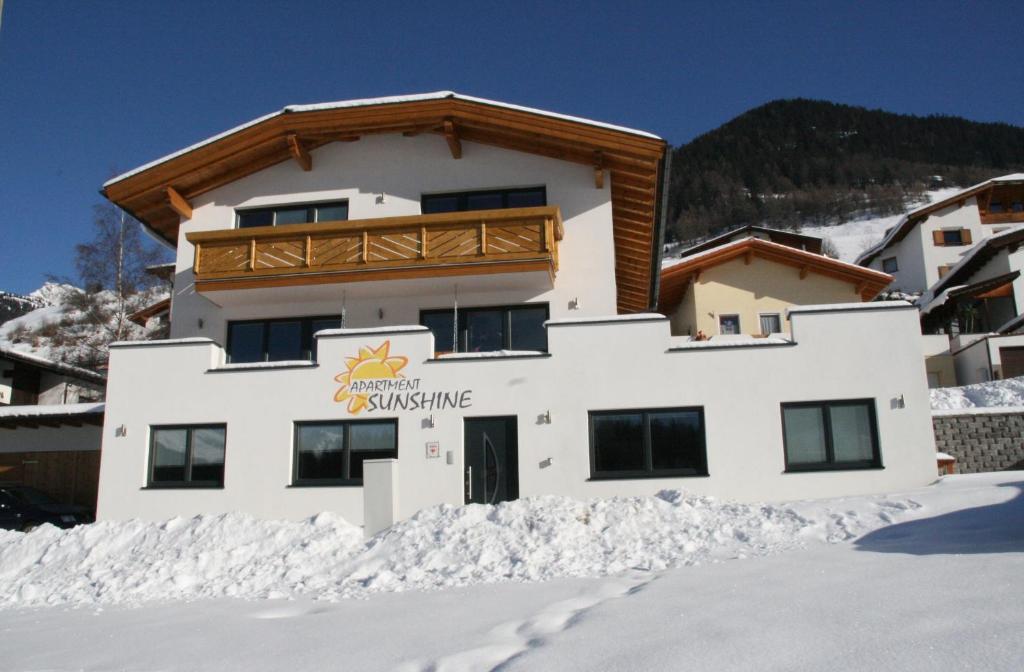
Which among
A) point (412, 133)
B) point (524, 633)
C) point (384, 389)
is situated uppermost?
point (412, 133)

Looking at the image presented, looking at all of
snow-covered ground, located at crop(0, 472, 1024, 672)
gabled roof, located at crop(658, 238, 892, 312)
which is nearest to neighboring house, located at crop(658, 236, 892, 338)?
gabled roof, located at crop(658, 238, 892, 312)

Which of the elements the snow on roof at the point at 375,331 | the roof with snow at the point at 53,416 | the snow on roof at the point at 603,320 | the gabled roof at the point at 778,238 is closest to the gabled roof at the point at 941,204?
the gabled roof at the point at 778,238

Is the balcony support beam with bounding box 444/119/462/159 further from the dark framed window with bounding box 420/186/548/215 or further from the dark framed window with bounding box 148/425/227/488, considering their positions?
the dark framed window with bounding box 148/425/227/488

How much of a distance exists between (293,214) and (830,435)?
42.7ft

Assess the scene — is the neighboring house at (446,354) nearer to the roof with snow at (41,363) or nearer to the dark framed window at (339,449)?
the dark framed window at (339,449)

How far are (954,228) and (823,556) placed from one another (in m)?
49.2

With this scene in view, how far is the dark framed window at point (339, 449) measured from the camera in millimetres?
14023

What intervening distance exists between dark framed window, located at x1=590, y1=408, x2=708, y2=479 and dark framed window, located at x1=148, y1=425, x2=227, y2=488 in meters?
7.18

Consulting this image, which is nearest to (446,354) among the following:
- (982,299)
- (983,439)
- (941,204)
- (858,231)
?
(983,439)

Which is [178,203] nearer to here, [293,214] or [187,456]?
[293,214]

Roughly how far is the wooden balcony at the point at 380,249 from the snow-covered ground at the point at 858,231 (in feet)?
270

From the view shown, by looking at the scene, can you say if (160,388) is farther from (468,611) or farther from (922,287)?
(922,287)

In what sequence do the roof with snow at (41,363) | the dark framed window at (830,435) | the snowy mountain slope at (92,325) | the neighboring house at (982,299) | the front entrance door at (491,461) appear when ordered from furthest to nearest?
1. the snowy mountain slope at (92,325)
2. the neighboring house at (982,299)
3. the roof with snow at (41,363)
4. the front entrance door at (491,461)
5. the dark framed window at (830,435)

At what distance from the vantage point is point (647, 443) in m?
13.5
